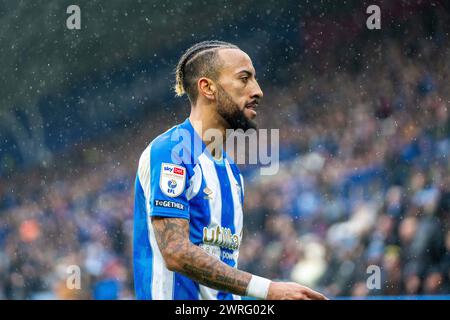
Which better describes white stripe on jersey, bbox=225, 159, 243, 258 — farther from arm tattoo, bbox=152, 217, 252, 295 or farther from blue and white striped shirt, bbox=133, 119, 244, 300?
arm tattoo, bbox=152, 217, 252, 295

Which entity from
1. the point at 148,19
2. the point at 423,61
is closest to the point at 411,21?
the point at 423,61

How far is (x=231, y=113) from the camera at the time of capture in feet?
10.7

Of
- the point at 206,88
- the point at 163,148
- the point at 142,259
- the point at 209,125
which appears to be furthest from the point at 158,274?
the point at 206,88

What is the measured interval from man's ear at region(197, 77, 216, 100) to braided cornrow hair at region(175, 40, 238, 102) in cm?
3

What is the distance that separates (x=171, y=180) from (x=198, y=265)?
34 centimetres

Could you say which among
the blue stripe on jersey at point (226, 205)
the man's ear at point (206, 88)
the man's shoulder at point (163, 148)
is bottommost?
the blue stripe on jersey at point (226, 205)

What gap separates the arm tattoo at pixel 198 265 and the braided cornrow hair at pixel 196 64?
0.78 meters

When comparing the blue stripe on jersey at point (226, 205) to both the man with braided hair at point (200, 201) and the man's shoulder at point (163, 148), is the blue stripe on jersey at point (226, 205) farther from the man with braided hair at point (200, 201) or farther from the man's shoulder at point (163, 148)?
the man's shoulder at point (163, 148)

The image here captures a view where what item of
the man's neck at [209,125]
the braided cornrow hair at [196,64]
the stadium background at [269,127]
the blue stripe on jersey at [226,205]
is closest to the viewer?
the blue stripe on jersey at [226,205]

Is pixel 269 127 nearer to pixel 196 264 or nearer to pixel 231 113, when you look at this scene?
pixel 231 113

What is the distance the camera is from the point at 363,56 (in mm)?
9906

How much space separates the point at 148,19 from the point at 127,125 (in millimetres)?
1551

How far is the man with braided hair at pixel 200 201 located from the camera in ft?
9.25

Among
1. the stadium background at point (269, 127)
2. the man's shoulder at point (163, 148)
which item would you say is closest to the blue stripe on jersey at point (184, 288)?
the man's shoulder at point (163, 148)
